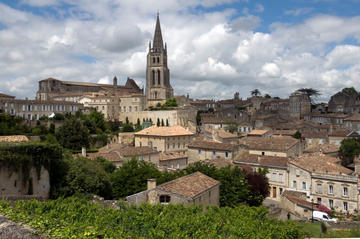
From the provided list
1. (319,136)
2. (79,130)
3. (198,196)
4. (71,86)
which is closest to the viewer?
(198,196)

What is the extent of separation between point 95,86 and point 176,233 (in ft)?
313

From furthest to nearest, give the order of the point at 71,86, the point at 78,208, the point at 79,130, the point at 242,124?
the point at 71,86, the point at 242,124, the point at 79,130, the point at 78,208

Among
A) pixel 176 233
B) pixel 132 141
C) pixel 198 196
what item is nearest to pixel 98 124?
pixel 132 141

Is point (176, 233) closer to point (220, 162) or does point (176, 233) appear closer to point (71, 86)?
point (220, 162)

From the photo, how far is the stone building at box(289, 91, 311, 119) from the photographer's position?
9150 cm

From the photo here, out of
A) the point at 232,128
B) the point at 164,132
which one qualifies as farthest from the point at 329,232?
the point at 232,128

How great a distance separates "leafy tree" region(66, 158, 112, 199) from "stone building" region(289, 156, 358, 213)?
21444 millimetres

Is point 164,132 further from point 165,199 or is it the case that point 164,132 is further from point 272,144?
point 165,199

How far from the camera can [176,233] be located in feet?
37.0

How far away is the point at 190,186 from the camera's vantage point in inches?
752

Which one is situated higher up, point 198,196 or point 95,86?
point 95,86

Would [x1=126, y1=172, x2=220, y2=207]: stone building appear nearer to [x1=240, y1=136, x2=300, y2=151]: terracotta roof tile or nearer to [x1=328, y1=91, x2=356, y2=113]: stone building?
[x1=240, y1=136, x2=300, y2=151]: terracotta roof tile

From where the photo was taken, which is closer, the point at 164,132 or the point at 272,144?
the point at 272,144

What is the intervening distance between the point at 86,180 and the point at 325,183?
78.5ft
